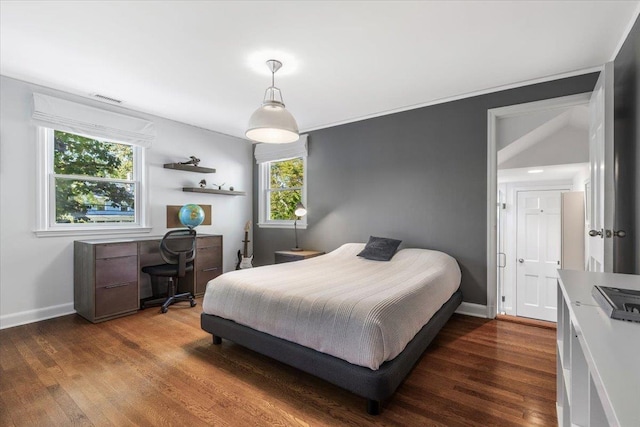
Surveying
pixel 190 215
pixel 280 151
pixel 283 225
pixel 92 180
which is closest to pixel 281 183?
pixel 280 151

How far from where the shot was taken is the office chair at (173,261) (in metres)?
3.55

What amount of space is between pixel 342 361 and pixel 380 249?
194cm

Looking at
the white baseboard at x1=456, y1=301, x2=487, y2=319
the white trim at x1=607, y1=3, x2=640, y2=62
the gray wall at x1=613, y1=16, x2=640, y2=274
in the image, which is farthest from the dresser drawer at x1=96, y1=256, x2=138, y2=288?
the white trim at x1=607, y1=3, x2=640, y2=62

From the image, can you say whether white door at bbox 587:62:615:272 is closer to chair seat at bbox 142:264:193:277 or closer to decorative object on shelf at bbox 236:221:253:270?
chair seat at bbox 142:264:193:277

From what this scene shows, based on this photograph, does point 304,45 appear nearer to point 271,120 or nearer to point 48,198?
point 271,120

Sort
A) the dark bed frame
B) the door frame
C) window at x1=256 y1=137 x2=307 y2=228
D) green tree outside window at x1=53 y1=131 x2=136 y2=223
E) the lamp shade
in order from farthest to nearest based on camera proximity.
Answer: window at x1=256 y1=137 x2=307 y2=228 → green tree outside window at x1=53 y1=131 x2=136 y2=223 → the door frame → the lamp shade → the dark bed frame

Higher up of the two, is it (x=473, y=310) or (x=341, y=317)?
(x=341, y=317)

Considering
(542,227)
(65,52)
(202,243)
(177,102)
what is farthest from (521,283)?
A: (65,52)

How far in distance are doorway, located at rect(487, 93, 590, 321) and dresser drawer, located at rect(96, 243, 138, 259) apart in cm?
400

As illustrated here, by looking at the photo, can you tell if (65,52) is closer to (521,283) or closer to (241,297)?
(241,297)

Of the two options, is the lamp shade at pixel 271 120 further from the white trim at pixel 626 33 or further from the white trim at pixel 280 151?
the white trim at pixel 626 33

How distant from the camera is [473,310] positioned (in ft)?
11.1

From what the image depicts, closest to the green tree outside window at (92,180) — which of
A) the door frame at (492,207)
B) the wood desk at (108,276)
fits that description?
the wood desk at (108,276)

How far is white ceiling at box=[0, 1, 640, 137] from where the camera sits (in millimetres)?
2041
